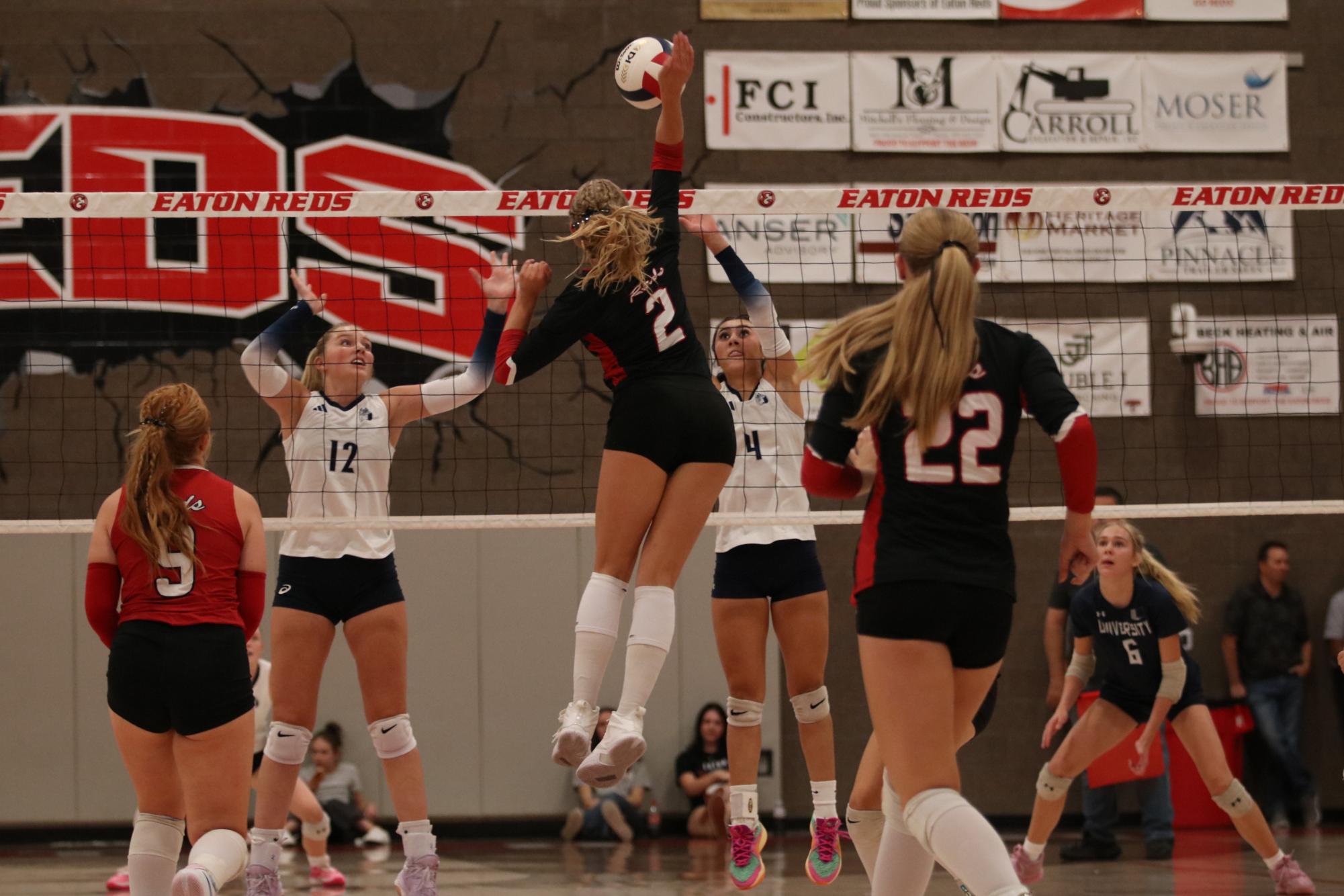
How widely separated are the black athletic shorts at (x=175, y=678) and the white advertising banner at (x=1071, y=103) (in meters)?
8.80

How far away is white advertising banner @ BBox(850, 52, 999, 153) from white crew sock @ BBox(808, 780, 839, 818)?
6766mm

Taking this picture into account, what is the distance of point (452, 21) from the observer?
11.8 metres

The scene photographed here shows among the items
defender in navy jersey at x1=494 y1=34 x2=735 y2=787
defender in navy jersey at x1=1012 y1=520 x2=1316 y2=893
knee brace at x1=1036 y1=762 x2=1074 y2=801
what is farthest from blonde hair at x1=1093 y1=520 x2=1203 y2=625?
defender in navy jersey at x1=494 y1=34 x2=735 y2=787

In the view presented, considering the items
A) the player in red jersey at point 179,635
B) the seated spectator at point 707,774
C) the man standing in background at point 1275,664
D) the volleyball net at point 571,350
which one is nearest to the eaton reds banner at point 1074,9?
the volleyball net at point 571,350

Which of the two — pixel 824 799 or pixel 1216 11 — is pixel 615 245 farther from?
pixel 1216 11

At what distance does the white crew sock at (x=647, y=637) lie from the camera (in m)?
4.90

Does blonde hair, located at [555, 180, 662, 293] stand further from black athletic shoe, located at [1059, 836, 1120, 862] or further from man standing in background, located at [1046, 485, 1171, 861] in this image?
black athletic shoe, located at [1059, 836, 1120, 862]

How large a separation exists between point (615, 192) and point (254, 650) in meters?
4.83

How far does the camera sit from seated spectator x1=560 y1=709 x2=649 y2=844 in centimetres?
1090

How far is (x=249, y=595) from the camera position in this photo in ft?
16.3

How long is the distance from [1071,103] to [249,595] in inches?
353

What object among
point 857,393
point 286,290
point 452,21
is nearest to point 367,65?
point 452,21

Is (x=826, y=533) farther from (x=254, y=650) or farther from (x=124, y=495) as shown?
(x=124, y=495)

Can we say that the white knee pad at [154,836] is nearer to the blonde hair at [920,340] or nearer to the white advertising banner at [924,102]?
the blonde hair at [920,340]
